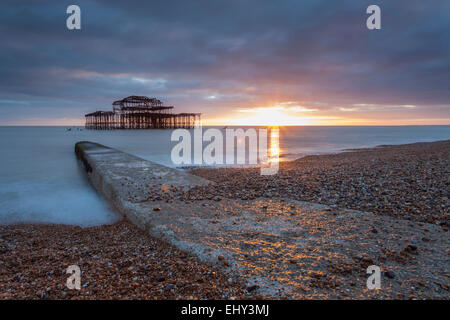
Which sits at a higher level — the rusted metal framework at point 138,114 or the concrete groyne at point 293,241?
the rusted metal framework at point 138,114

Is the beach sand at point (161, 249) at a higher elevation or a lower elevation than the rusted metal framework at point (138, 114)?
lower

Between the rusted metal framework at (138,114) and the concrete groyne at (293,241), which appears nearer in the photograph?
the concrete groyne at (293,241)

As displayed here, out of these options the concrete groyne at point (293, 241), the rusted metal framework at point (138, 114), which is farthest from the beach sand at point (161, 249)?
the rusted metal framework at point (138, 114)

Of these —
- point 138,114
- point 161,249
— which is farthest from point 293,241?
point 138,114

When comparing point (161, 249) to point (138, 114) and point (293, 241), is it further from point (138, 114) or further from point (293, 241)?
point (138, 114)

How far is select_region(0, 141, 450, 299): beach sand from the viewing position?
2.18 meters

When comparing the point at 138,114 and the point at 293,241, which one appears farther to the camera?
the point at 138,114

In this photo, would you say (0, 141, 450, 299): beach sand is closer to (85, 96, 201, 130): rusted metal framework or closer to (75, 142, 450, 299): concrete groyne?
(75, 142, 450, 299): concrete groyne

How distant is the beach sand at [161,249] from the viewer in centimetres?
218

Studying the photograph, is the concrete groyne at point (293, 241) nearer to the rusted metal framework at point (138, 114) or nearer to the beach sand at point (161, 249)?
the beach sand at point (161, 249)

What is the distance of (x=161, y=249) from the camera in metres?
3.04
